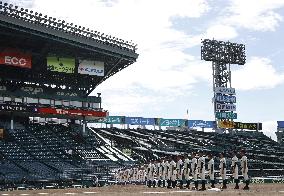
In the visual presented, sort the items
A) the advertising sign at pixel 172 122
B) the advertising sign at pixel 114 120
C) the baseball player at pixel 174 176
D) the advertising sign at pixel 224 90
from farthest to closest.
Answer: the advertising sign at pixel 172 122 → the advertising sign at pixel 114 120 → the advertising sign at pixel 224 90 → the baseball player at pixel 174 176

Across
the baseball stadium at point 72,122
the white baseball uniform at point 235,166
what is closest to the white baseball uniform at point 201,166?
the white baseball uniform at point 235,166

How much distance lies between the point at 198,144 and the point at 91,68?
23788mm

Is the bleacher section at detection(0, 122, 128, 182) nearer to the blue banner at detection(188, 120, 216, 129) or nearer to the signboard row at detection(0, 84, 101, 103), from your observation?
the signboard row at detection(0, 84, 101, 103)

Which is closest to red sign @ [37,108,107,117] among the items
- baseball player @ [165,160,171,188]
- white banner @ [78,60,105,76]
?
white banner @ [78,60,105,76]

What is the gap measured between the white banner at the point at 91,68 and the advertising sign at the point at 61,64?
127 centimetres

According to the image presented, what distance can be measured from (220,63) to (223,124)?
10.9m

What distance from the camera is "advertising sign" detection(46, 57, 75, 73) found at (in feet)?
186

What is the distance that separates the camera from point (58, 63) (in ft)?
189

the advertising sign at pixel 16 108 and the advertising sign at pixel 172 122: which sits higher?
the advertising sign at pixel 16 108

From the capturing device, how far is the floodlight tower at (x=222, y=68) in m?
75.6

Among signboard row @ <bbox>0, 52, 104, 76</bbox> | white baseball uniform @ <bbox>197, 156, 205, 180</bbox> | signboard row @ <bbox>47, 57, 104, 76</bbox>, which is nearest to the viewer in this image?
white baseball uniform @ <bbox>197, 156, 205, 180</bbox>

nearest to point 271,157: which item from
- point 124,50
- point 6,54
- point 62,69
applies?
point 124,50

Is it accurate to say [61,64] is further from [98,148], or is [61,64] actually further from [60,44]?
[98,148]

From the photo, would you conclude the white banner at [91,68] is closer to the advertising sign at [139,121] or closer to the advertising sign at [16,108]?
the advertising sign at [16,108]
